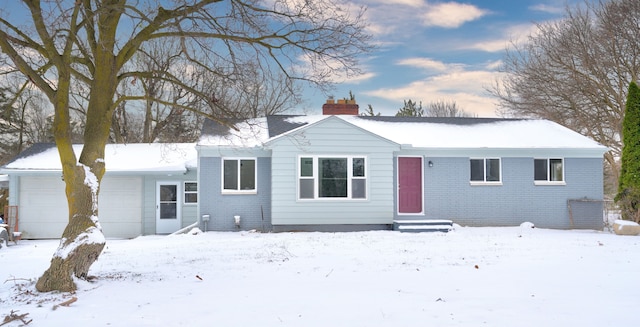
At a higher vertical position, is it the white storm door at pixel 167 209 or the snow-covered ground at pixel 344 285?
the white storm door at pixel 167 209

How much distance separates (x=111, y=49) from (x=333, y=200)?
922cm

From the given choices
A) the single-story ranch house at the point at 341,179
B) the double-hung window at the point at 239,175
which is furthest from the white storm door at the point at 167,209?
the double-hung window at the point at 239,175

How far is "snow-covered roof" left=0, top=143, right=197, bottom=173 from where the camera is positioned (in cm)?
1800

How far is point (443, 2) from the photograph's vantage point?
1526cm

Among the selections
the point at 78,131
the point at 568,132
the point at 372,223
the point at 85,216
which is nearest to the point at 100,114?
the point at 85,216

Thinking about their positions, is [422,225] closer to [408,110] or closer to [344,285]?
[344,285]

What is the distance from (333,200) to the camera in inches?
632

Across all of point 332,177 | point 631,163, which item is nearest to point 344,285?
point 332,177

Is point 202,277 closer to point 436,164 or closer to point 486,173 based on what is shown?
point 436,164

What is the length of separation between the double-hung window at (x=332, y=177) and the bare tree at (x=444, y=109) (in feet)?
97.8

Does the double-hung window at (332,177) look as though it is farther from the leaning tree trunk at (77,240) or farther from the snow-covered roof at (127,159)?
the leaning tree trunk at (77,240)

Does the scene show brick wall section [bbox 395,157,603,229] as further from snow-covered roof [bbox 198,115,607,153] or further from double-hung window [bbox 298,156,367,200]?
double-hung window [bbox 298,156,367,200]

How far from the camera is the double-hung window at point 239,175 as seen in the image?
1642cm

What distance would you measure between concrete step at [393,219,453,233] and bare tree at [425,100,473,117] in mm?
29546
